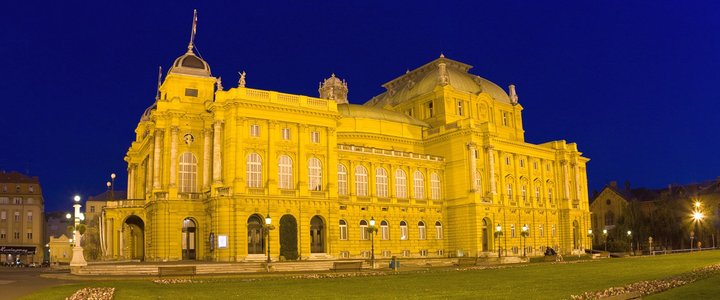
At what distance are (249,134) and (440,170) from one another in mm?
27902

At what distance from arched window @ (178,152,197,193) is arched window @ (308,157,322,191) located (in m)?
11.9

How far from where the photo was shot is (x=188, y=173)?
68.8 m

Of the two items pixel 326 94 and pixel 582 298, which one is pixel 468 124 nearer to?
pixel 326 94

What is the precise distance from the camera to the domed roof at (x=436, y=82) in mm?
93312

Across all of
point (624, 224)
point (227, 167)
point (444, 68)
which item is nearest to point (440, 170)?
point (444, 68)

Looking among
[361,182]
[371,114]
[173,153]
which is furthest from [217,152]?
[371,114]

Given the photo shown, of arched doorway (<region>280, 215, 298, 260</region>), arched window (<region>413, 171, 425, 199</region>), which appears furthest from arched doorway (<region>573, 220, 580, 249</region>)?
arched doorway (<region>280, 215, 298, 260</region>)

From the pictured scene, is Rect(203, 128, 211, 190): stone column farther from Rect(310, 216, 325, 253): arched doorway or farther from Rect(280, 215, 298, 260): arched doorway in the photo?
Rect(310, 216, 325, 253): arched doorway

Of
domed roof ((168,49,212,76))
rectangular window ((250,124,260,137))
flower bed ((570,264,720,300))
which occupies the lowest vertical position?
flower bed ((570,264,720,300))

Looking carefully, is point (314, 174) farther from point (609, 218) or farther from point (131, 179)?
point (609, 218)

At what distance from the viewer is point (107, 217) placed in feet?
233

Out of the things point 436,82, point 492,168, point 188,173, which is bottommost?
point 188,173

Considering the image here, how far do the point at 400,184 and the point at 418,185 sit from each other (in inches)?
114

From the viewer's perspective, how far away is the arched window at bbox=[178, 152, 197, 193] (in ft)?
224
